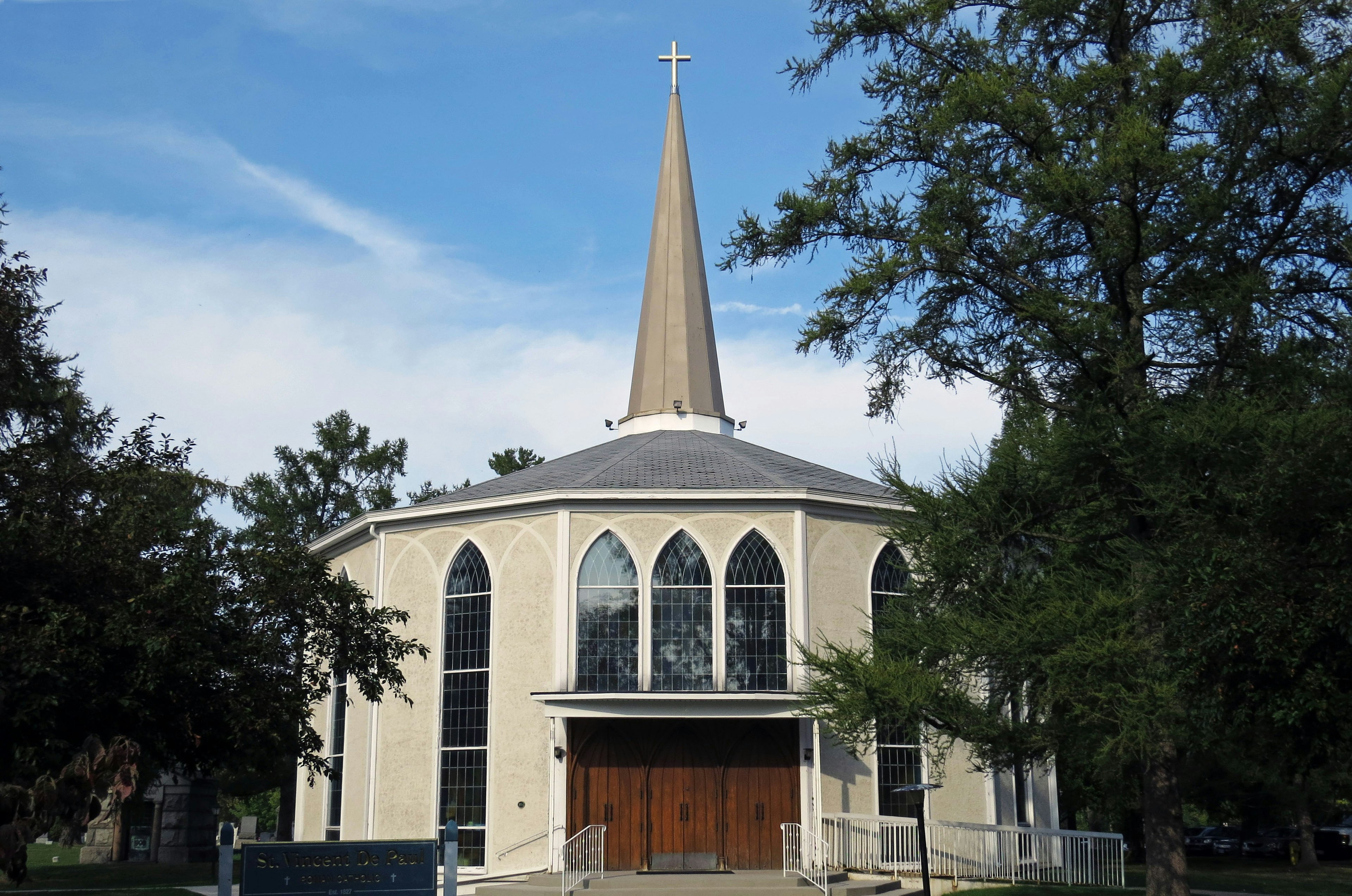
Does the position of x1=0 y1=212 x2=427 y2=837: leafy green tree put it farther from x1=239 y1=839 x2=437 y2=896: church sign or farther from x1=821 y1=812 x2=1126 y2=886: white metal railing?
x1=821 y1=812 x2=1126 y2=886: white metal railing

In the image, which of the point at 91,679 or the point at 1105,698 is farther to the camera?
the point at 1105,698

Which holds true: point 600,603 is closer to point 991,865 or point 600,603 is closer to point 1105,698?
point 991,865

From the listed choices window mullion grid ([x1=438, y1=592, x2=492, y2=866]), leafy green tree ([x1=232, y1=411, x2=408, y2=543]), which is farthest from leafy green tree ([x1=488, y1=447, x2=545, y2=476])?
window mullion grid ([x1=438, y1=592, x2=492, y2=866])

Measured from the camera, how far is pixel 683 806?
69.6ft

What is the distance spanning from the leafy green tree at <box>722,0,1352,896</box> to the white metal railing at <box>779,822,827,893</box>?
4449 mm

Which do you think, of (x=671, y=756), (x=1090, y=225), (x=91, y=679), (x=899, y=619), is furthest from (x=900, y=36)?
(x=91, y=679)

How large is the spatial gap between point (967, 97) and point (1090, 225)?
7.39 ft

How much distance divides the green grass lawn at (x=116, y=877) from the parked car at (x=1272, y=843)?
2729cm

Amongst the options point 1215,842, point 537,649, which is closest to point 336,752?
point 537,649

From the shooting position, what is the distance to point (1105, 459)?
52.5ft

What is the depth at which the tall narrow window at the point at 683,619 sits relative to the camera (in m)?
21.3

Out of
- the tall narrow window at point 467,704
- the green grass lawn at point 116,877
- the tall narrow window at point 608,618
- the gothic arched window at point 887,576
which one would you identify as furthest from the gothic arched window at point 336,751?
the gothic arched window at point 887,576

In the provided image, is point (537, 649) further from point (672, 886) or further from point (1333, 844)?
point (1333, 844)

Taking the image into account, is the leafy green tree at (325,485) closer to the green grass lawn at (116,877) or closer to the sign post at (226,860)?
the green grass lawn at (116,877)
